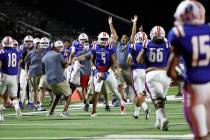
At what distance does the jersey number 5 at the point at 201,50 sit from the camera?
27.5 ft

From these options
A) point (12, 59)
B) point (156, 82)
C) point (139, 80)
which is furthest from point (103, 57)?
point (156, 82)

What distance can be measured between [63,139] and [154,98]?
2.33 m

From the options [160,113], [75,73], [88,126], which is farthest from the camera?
[75,73]

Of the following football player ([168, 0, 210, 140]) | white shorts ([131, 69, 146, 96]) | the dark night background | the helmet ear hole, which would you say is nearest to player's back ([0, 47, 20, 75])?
white shorts ([131, 69, 146, 96])

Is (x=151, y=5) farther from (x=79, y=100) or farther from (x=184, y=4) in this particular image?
(x=184, y=4)

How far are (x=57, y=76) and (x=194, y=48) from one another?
10.3 m

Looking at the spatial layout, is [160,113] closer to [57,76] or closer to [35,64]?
[57,76]

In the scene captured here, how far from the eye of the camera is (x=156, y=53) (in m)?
14.2

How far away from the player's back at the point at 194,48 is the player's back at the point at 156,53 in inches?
223

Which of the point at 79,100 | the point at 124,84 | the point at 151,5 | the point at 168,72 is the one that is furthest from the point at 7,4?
the point at 168,72

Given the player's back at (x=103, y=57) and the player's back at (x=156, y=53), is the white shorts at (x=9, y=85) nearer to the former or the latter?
the player's back at (x=103, y=57)

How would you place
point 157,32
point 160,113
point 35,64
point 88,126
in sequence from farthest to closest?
point 35,64
point 88,126
point 157,32
point 160,113

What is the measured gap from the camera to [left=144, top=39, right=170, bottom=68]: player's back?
46.4ft

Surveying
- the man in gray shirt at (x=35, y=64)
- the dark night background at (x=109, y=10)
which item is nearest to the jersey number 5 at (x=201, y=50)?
the man in gray shirt at (x=35, y=64)
